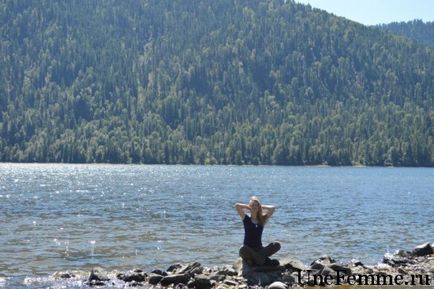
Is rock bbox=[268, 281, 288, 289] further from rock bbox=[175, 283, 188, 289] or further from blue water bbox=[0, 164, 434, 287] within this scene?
blue water bbox=[0, 164, 434, 287]

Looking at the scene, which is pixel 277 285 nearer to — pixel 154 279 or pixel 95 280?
pixel 154 279

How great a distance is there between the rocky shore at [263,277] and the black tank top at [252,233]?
50.2 inches

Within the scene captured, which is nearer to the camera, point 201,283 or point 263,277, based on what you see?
point 201,283

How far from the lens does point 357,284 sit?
3344 centimetres

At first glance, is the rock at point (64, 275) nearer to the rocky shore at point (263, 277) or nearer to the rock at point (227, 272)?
the rocky shore at point (263, 277)

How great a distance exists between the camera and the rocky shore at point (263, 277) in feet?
109

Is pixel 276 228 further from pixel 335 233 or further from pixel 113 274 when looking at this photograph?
pixel 113 274

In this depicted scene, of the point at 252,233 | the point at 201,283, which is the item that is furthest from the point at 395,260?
the point at 201,283

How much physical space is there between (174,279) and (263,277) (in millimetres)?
4612

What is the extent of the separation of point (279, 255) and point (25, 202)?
58.7 meters

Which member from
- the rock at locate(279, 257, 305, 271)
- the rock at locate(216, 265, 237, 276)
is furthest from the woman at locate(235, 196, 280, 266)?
the rock at locate(279, 257, 305, 271)

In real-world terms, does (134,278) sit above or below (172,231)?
above

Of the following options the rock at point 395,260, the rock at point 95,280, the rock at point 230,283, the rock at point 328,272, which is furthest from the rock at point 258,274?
the rock at point 395,260

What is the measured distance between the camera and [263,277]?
33.8 m
